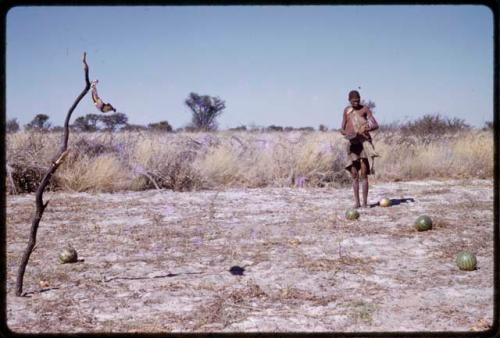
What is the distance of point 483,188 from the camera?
1009 centimetres

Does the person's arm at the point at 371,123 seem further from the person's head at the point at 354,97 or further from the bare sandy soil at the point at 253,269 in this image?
the bare sandy soil at the point at 253,269

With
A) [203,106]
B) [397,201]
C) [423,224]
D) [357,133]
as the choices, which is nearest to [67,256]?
[423,224]

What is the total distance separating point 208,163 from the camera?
38.1ft

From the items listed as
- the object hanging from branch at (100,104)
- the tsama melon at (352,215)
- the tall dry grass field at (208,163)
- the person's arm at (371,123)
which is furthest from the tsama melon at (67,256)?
the tall dry grass field at (208,163)

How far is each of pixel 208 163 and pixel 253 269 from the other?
7085 mm

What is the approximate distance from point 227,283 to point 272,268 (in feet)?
1.99

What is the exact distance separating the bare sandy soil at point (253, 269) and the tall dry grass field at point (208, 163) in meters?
2.00

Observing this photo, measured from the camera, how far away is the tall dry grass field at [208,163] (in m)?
10.2

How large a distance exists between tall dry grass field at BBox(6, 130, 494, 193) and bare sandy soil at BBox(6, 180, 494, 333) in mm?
1995

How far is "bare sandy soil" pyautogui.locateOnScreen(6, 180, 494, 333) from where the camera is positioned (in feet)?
11.5

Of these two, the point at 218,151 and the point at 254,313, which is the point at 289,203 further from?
the point at 254,313

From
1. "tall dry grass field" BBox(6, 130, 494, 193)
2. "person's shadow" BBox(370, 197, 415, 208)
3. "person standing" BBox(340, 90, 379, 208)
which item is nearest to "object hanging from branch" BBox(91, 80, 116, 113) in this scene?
"person standing" BBox(340, 90, 379, 208)

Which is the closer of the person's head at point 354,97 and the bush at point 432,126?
the person's head at point 354,97

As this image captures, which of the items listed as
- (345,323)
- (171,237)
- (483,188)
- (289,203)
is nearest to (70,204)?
(171,237)
